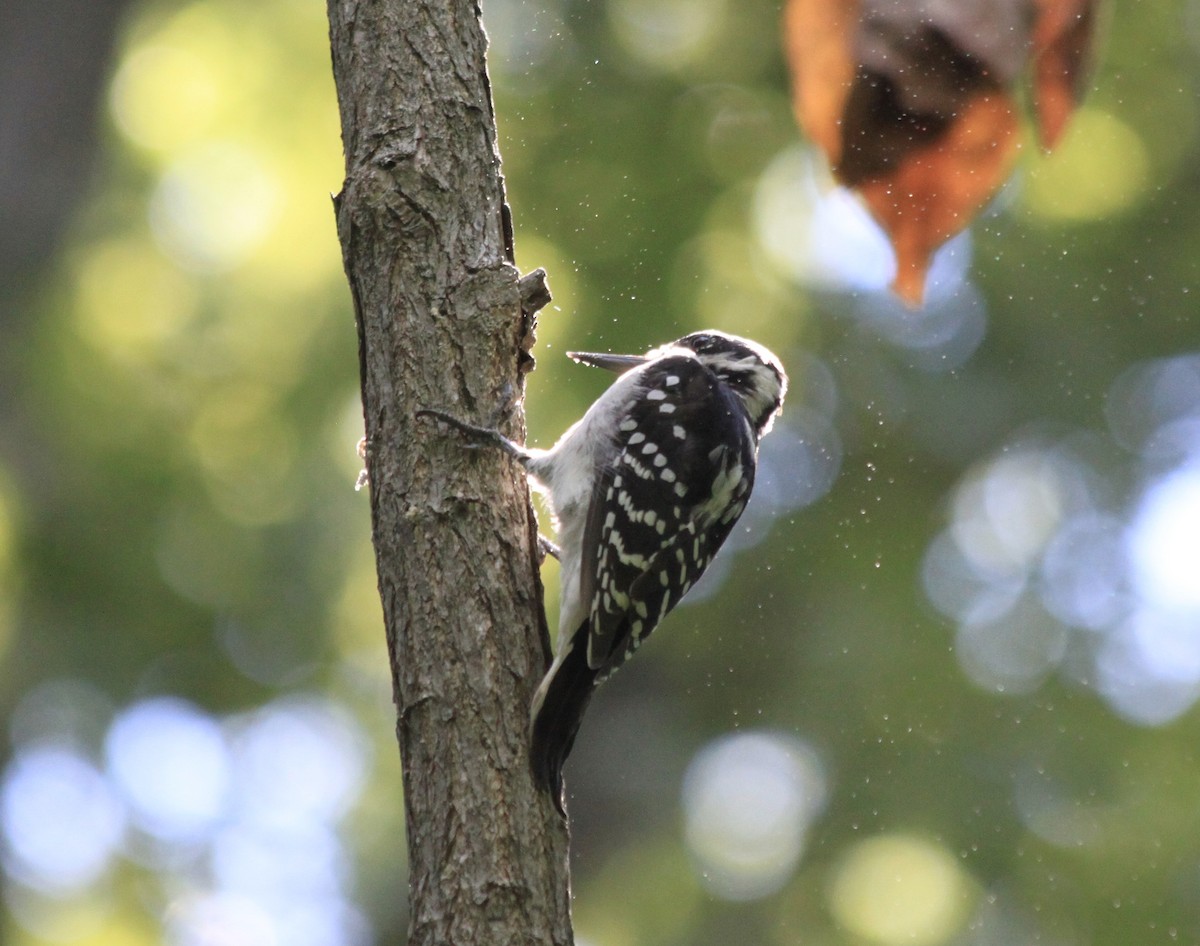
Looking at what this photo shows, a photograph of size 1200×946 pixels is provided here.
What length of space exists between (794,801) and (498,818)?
473 cm

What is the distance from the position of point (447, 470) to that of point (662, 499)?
2.71ft

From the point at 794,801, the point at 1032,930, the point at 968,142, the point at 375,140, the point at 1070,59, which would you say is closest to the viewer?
the point at 1070,59

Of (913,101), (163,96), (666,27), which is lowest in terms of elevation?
(913,101)

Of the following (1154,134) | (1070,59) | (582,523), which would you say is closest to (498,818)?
(582,523)

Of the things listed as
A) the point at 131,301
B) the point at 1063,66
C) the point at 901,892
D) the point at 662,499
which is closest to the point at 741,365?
the point at 662,499

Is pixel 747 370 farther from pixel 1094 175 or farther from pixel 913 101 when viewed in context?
pixel 1094 175

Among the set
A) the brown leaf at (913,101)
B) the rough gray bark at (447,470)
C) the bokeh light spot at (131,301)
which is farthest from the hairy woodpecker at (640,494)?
the bokeh light spot at (131,301)

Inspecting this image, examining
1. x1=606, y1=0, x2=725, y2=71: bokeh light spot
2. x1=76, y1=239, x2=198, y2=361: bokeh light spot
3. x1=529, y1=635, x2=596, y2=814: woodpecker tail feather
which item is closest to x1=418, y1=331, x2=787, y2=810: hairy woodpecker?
x1=529, y1=635, x2=596, y2=814: woodpecker tail feather

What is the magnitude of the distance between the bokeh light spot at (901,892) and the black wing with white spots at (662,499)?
11.6 feet

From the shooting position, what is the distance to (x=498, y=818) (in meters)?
2.43

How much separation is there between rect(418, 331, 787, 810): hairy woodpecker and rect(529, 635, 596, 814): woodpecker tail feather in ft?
0.35

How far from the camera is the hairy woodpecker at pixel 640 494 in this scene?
3.18 metres

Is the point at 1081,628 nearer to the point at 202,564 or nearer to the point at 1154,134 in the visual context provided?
the point at 1154,134

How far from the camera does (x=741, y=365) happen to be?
409cm
